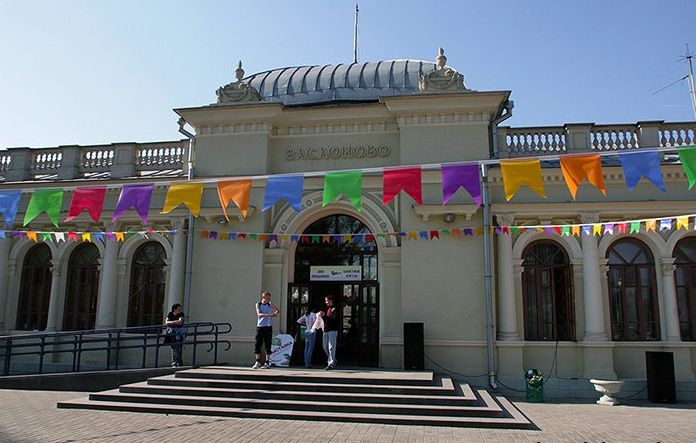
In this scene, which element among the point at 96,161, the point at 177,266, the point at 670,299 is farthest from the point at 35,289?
the point at 670,299

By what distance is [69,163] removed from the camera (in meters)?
16.5

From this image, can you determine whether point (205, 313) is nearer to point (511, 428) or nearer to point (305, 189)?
point (305, 189)

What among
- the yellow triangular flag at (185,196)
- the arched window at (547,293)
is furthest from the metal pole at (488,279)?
the yellow triangular flag at (185,196)

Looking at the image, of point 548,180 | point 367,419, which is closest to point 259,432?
Answer: point 367,419

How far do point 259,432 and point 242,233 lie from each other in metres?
6.71

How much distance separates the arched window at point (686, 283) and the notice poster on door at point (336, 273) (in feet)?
24.4

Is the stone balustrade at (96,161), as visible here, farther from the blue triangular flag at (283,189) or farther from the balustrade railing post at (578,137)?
the balustrade railing post at (578,137)

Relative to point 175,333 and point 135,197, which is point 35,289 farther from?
point 135,197

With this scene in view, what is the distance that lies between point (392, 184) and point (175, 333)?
19.7 feet

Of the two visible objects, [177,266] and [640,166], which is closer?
[640,166]

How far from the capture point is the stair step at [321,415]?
350 inches

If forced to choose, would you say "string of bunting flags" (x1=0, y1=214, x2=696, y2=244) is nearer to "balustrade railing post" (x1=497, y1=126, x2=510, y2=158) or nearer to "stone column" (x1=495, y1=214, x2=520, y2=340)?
"stone column" (x1=495, y1=214, x2=520, y2=340)

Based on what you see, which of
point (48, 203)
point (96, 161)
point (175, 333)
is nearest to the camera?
point (48, 203)

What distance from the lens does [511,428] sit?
877 cm
